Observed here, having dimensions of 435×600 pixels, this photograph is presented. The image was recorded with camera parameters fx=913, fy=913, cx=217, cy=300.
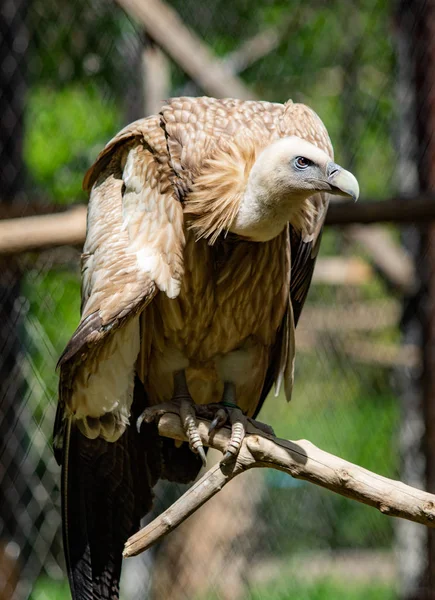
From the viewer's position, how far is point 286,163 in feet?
7.25

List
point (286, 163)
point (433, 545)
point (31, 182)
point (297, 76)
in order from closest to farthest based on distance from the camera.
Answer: point (286, 163) < point (433, 545) < point (31, 182) < point (297, 76)

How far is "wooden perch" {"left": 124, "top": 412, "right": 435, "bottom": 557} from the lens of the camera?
75.5 inches

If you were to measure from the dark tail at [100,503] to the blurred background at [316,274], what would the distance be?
113 cm

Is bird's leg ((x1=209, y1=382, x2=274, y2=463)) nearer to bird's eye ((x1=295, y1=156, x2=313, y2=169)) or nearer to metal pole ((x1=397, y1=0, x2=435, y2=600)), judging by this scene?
bird's eye ((x1=295, y1=156, x2=313, y2=169))

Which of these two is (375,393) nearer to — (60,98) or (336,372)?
(336,372)

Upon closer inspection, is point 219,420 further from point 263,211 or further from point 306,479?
point 263,211

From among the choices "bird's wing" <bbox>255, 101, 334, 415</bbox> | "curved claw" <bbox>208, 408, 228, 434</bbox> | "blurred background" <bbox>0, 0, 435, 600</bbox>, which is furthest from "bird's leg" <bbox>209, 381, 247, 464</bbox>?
"blurred background" <bbox>0, 0, 435, 600</bbox>

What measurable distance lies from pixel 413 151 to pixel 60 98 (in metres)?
1.89

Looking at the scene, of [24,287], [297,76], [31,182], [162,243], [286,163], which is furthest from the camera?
[297,76]

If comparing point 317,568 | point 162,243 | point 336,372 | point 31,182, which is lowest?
point 317,568

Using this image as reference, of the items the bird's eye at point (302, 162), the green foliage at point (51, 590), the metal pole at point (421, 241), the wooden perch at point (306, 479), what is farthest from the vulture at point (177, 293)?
the green foliage at point (51, 590)

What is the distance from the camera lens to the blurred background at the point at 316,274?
4035mm

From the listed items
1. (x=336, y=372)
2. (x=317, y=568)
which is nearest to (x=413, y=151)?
(x=336, y=372)

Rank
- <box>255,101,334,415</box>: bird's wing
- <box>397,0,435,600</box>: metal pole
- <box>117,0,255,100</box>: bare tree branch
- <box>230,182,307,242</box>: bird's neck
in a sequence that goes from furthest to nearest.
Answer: <box>397,0,435,600</box>: metal pole < <box>117,0,255,100</box>: bare tree branch < <box>255,101,334,415</box>: bird's wing < <box>230,182,307,242</box>: bird's neck
